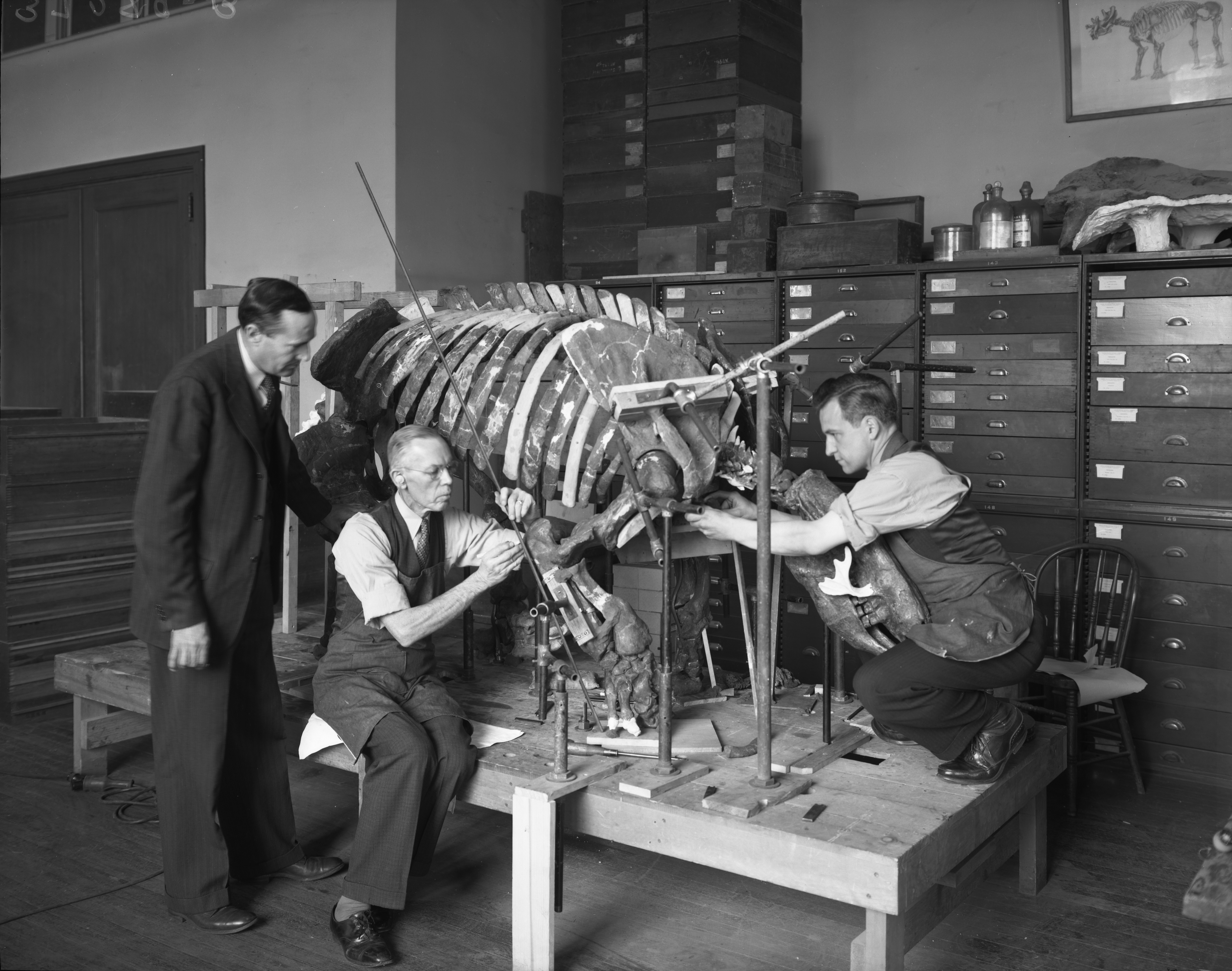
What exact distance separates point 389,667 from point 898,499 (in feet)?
4.62

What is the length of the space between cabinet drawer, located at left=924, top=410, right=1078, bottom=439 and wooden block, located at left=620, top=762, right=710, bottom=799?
2349mm

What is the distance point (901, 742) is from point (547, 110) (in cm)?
473

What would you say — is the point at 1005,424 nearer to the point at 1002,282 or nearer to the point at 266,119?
the point at 1002,282

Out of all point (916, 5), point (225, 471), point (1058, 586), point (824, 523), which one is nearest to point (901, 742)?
point (824, 523)

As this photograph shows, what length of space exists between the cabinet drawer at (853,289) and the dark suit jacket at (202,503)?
2.82m

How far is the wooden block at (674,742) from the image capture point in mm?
3193

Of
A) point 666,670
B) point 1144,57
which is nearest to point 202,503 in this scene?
point 666,670

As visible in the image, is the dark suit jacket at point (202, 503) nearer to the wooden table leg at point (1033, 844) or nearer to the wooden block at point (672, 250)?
the wooden table leg at point (1033, 844)

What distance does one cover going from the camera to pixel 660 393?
129 inches

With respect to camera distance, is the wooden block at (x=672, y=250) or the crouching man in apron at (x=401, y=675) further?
the wooden block at (x=672, y=250)

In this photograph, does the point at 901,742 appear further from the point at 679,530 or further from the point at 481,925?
the point at 481,925

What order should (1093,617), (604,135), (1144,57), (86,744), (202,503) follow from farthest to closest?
(604,135) → (1144,57) → (1093,617) → (86,744) → (202,503)

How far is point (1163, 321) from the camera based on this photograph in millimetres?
4438

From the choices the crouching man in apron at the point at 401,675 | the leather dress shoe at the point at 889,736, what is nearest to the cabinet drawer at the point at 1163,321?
the leather dress shoe at the point at 889,736
